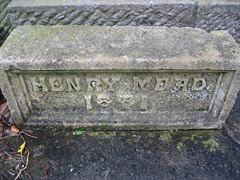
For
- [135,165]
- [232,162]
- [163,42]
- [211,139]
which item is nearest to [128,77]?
[163,42]

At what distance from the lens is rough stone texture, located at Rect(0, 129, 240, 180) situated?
1677mm

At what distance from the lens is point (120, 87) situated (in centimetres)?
177

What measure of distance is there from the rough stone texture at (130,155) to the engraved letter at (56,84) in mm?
413

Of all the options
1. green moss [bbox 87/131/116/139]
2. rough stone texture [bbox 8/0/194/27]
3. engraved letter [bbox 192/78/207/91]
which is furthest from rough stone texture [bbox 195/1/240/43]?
green moss [bbox 87/131/116/139]

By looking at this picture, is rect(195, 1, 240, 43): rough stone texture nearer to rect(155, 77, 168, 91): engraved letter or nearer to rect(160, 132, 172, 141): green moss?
rect(155, 77, 168, 91): engraved letter

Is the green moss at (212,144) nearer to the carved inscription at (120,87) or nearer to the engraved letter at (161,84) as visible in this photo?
the carved inscription at (120,87)

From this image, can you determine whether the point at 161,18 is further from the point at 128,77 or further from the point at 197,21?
the point at 128,77

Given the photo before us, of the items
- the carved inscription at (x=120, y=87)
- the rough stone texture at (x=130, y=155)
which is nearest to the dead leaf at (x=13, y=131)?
the rough stone texture at (x=130, y=155)

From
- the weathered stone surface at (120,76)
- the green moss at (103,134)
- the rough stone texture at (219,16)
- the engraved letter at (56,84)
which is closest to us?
the weathered stone surface at (120,76)

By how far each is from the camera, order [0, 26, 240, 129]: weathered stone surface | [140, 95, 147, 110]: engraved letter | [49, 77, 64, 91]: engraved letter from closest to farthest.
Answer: [0, 26, 240, 129]: weathered stone surface, [49, 77, 64, 91]: engraved letter, [140, 95, 147, 110]: engraved letter

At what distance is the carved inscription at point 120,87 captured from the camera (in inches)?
67.5

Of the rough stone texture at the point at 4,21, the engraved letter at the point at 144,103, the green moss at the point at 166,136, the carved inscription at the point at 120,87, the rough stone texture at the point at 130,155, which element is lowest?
the rough stone texture at the point at 130,155

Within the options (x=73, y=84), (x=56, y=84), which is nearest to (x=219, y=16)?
(x=73, y=84)

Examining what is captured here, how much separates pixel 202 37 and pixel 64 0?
1.34 metres
